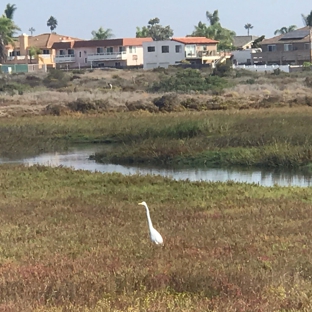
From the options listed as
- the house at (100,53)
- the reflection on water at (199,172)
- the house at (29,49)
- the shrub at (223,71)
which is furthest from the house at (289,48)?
the reflection on water at (199,172)

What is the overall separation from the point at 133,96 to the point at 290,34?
1849 inches

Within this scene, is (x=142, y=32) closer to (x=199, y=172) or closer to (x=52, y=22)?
(x=52, y=22)

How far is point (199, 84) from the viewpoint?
214ft

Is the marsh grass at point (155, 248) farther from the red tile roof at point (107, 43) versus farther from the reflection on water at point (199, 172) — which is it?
the red tile roof at point (107, 43)

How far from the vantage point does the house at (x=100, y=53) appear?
10775cm

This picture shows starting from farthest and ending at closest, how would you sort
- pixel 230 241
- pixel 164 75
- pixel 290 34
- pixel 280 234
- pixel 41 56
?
pixel 41 56
pixel 290 34
pixel 164 75
pixel 280 234
pixel 230 241

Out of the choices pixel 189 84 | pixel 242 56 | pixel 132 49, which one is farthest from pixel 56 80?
pixel 242 56

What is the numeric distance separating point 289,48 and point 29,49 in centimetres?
3931

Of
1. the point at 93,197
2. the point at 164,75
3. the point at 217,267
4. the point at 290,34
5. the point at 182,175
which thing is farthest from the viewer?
A: the point at 290,34

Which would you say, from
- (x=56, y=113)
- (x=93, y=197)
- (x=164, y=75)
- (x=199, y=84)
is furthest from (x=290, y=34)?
(x=93, y=197)

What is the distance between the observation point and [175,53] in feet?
341

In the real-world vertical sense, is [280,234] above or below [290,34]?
below

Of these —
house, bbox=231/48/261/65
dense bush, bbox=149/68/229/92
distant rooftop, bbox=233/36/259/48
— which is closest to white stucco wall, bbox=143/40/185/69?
house, bbox=231/48/261/65

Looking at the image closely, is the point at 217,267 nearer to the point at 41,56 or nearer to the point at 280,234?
the point at 280,234
